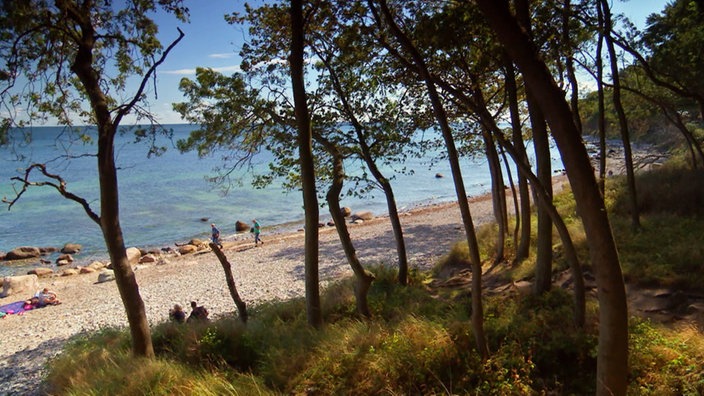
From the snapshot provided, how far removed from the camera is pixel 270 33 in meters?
9.85

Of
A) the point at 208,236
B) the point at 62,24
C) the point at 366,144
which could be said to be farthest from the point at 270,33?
the point at 208,236

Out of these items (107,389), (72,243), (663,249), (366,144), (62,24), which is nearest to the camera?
(107,389)

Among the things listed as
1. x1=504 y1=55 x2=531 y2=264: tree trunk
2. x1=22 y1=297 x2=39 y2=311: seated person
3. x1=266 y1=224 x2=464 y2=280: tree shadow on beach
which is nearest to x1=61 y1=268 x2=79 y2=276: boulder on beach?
x1=22 y1=297 x2=39 y2=311: seated person

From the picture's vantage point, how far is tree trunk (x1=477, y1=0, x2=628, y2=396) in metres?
3.57

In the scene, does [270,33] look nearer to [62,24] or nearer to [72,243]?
[62,24]

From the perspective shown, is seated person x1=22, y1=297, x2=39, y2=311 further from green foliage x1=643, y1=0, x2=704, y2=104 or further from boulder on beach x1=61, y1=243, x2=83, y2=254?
green foliage x1=643, y1=0, x2=704, y2=104

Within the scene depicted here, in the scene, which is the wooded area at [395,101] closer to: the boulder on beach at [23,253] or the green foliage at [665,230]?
the green foliage at [665,230]

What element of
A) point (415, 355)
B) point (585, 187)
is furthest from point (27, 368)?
point (585, 187)

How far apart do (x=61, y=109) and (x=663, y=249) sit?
38.1ft

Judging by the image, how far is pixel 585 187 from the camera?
3.56 m

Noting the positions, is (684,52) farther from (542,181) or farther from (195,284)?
(195,284)

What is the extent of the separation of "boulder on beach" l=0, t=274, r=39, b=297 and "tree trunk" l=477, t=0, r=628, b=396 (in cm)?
2302

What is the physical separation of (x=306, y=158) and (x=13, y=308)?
52.7ft

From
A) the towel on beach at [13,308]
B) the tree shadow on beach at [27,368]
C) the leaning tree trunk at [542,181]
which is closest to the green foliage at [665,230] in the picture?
the leaning tree trunk at [542,181]
